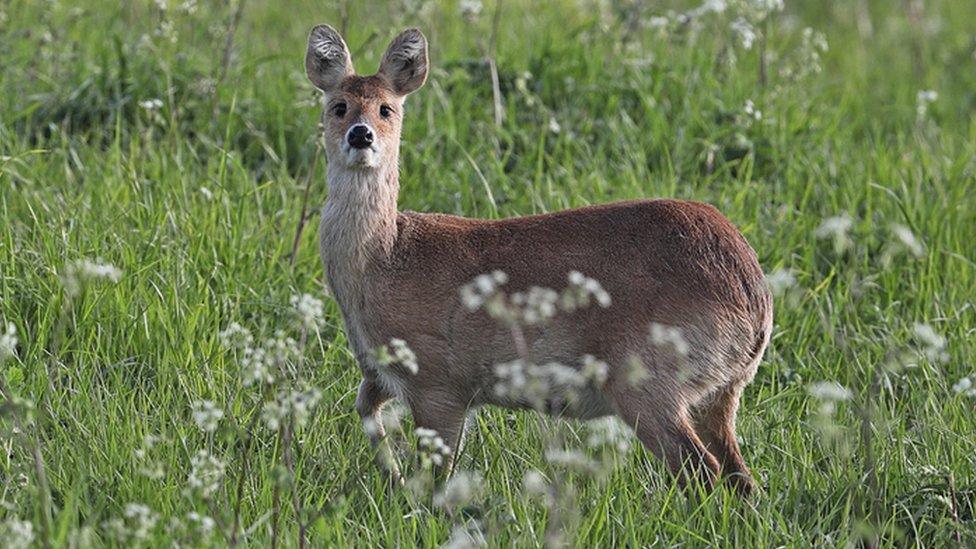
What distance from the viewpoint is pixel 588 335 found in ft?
15.0

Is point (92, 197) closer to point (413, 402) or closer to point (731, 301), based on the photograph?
point (413, 402)

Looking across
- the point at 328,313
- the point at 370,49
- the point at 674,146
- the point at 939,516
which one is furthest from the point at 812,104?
the point at 939,516

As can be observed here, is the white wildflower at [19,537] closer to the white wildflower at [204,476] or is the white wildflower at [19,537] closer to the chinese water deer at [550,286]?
the white wildflower at [204,476]

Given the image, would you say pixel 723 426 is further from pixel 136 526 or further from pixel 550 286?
pixel 136 526

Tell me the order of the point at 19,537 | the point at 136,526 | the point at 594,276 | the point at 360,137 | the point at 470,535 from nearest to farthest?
the point at 19,537 → the point at 136,526 → the point at 470,535 → the point at 594,276 → the point at 360,137

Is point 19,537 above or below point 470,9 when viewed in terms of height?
below

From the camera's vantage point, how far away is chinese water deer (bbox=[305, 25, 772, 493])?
14.7 feet

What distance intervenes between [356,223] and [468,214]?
58.3 inches

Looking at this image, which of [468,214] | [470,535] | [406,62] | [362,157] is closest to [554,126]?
[468,214]

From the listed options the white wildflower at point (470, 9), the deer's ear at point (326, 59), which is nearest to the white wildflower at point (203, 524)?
the deer's ear at point (326, 59)

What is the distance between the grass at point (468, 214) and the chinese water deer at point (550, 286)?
0.68 feet

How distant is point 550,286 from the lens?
4.68 metres

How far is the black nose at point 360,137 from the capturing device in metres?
4.74

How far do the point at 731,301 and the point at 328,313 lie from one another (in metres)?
1.74
